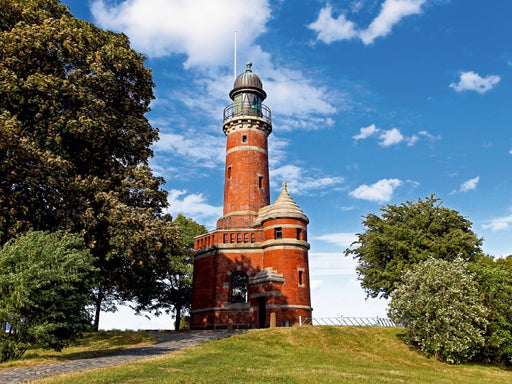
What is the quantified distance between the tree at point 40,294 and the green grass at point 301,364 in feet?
11.8

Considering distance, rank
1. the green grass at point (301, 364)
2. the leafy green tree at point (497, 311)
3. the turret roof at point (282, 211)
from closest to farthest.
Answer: the green grass at point (301, 364) < the leafy green tree at point (497, 311) < the turret roof at point (282, 211)

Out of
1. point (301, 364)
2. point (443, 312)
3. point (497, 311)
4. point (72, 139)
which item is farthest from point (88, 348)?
point (497, 311)

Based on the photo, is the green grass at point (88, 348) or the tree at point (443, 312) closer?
the green grass at point (88, 348)

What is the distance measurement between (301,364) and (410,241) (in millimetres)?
20372

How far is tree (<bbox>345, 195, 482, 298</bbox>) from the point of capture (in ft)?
115

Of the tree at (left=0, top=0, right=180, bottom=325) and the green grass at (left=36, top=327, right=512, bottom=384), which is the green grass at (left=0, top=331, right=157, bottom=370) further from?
the green grass at (left=36, top=327, right=512, bottom=384)

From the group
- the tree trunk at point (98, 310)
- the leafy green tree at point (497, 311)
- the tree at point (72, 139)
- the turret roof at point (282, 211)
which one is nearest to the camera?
the tree at point (72, 139)

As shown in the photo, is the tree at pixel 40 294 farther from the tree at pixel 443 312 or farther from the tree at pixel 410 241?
the tree at pixel 410 241

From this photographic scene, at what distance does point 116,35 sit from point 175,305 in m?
29.4

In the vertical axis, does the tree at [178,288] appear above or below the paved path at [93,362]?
above

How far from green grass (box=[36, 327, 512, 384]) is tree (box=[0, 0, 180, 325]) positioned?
21.0 ft

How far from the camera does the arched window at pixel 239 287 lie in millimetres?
36062

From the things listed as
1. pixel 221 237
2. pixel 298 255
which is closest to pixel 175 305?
pixel 221 237

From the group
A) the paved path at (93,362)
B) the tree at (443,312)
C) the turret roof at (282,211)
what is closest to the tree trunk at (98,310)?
the turret roof at (282,211)
